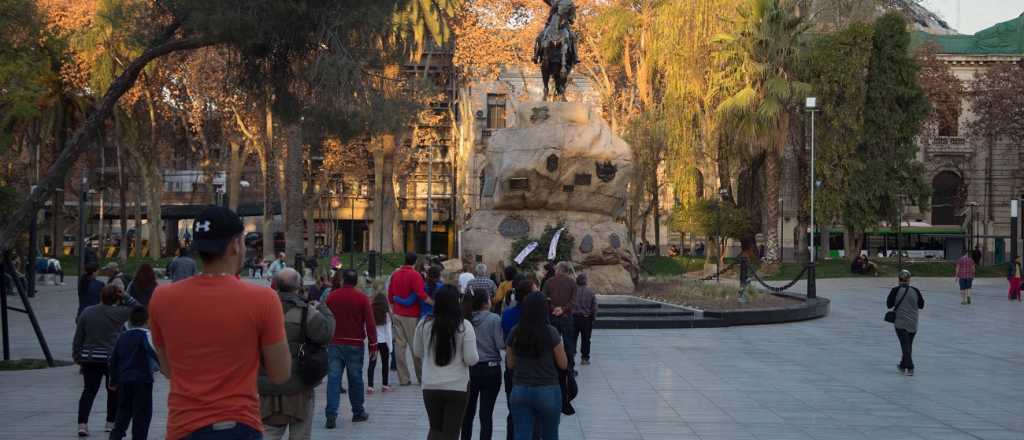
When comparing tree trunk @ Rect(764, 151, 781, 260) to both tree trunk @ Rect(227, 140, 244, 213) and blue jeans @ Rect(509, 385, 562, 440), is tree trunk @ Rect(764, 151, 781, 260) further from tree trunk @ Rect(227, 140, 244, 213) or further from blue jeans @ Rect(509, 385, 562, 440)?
blue jeans @ Rect(509, 385, 562, 440)

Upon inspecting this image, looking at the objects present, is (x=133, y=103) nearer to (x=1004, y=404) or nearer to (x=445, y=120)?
(x=445, y=120)

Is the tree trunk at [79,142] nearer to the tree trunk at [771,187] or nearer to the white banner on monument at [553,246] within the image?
the white banner on monument at [553,246]

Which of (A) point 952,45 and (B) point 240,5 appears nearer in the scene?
(B) point 240,5

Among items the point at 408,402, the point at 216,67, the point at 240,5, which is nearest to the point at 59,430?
the point at 408,402

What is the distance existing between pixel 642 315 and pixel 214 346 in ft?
58.9

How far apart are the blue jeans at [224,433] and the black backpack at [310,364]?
207 centimetres

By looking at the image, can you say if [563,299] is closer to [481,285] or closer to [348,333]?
[481,285]

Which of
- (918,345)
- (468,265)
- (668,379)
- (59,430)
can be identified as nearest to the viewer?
(59,430)

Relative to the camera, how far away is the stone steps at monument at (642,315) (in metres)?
20.6

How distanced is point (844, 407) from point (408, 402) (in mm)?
4634

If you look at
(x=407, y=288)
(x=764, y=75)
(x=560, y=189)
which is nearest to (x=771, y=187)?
(x=764, y=75)

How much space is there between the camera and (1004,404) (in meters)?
11.8

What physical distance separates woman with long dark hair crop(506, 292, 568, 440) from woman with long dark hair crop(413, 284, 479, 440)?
327 mm

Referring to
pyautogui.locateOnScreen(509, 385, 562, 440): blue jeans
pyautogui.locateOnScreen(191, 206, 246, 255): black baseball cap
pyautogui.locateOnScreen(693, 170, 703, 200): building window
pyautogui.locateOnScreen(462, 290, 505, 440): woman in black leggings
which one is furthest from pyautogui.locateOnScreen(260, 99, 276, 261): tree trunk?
pyautogui.locateOnScreen(191, 206, 246, 255): black baseball cap
